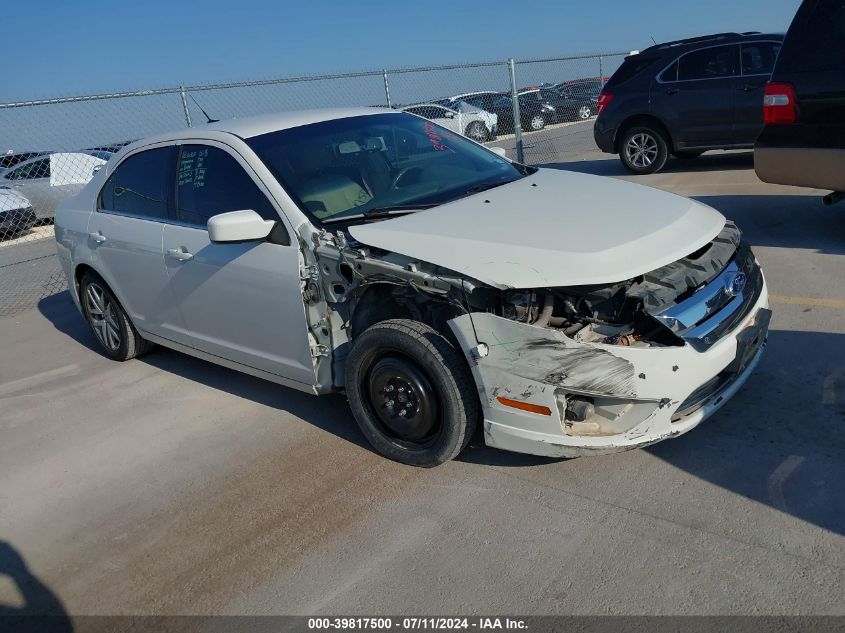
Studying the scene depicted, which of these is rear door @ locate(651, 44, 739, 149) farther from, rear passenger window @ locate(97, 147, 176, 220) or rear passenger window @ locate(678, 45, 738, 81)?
rear passenger window @ locate(97, 147, 176, 220)

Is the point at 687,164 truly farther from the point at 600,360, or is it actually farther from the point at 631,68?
the point at 600,360

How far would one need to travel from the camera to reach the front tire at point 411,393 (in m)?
3.54

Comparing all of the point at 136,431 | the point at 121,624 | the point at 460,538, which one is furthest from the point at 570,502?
the point at 136,431

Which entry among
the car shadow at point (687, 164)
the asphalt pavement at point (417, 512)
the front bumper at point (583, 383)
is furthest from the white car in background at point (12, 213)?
the front bumper at point (583, 383)

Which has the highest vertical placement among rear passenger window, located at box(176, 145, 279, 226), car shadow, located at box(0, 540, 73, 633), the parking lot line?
rear passenger window, located at box(176, 145, 279, 226)

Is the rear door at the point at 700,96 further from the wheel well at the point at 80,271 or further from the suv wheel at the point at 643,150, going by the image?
the wheel well at the point at 80,271

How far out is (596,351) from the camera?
3.19m

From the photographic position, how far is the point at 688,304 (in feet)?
11.2

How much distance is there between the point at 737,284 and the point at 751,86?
25.2ft

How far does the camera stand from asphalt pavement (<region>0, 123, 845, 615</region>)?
2.95m

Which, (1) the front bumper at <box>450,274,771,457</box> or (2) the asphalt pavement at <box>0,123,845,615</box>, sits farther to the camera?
(1) the front bumper at <box>450,274,771,457</box>

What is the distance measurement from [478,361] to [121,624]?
1815mm

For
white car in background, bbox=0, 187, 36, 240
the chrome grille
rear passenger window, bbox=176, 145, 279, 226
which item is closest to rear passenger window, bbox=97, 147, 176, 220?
rear passenger window, bbox=176, 145, 279, 226

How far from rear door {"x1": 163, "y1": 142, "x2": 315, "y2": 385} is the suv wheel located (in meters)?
7.91
